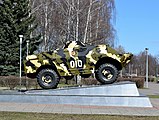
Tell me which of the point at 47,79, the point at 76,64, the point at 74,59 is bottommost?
the point at 47,79

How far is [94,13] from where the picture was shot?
140 ft

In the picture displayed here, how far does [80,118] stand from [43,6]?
35750mm

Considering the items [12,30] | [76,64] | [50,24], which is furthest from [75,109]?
[50,24]

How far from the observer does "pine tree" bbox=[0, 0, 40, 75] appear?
36.0 m

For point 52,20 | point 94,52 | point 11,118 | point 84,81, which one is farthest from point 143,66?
point 11,118

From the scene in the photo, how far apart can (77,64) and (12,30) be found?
2068cm

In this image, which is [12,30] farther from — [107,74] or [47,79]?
[107,74]

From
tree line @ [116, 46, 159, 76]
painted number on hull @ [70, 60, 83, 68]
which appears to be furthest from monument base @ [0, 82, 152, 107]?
tree line @ [116, 46, 159, 76]

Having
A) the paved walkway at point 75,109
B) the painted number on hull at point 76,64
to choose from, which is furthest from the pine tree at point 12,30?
the paved walkway at point 75,109

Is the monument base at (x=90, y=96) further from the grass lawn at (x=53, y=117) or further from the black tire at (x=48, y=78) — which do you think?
the grass lawn at (x=53, y=117)

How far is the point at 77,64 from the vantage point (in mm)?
16984

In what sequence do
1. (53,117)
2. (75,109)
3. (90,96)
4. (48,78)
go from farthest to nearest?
(48,78) < (90,96) < (75,109) < (53,117)

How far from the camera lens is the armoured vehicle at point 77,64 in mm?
16891

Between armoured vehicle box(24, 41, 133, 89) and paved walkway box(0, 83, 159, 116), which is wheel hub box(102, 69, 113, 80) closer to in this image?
armoured vehicle box(24, 41, 133, 89)
